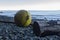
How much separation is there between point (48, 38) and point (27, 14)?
1.60 m

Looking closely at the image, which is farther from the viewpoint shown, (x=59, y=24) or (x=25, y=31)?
(x=25, y=31)

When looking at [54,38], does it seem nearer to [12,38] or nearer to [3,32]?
[12,38]

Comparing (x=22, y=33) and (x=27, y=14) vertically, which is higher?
(x=27, y=14)

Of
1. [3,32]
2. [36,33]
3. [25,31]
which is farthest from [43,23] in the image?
[3,32]

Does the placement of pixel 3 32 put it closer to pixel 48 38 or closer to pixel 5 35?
pixel 5 35

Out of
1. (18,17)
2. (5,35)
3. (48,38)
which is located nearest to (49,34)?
(48,38)

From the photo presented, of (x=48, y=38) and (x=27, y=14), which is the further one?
(x=27, y=14)

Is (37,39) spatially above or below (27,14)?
below

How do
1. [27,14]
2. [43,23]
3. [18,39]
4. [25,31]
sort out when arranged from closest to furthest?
[18,39]
[43,23]
[25,31]
[27,14]

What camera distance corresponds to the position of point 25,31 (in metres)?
5.94

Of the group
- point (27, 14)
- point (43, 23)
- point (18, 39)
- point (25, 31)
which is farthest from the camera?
point (27, 14)

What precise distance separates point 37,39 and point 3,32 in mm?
1111

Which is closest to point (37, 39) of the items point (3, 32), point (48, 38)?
point (48, 38)

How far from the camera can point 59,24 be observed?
215 inches
